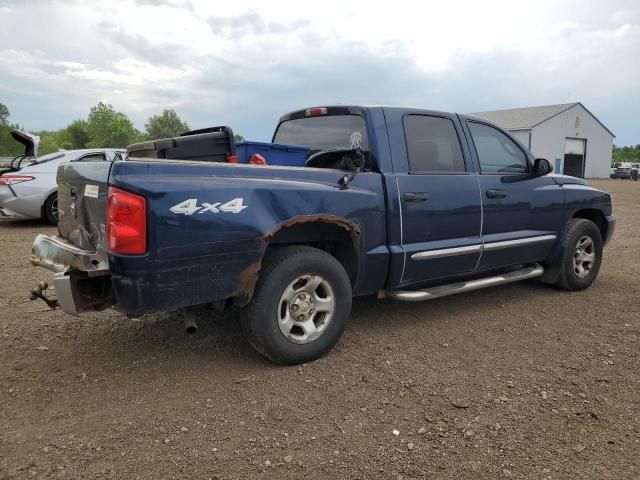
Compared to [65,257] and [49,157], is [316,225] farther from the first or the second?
[49,157]

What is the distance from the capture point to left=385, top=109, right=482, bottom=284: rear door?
3971mm

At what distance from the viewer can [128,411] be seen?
2.92 metres

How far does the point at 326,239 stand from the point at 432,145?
4.30 feet

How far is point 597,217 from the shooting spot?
582 cm

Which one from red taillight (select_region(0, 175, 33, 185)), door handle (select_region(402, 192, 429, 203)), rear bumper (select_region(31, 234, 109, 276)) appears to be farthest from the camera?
red taillight (select_region(0, 175, 33, 185))

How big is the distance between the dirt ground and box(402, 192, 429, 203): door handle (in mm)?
1113

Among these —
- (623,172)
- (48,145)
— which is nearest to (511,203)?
(623,172)

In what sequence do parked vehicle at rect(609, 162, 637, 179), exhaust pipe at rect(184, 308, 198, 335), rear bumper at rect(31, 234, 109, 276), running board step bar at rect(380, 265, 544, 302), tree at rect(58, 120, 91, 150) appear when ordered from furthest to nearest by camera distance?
tree at rect(58, 120, 91, 150)
parked vehicle at rect(609, 162, 637, 179)
running board step bar at rect(380, 265, 544, 302)
exhaust pipe at rect(184, 308, 198, 335)
rear bumper at rect(31, 234, 109, 276)

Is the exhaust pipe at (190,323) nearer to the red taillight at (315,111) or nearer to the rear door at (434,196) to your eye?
the rear door at (434,196)

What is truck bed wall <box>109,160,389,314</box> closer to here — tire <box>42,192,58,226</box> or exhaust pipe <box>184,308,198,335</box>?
exhaust pipe <box>184,308,198,335</box>

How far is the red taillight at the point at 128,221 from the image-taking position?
2760mm

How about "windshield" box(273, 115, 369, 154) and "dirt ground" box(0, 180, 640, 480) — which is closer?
"dirt ground" box(0, 180, 640, 480)

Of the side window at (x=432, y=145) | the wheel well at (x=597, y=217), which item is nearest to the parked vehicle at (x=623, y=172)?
the wheel well at (x=597, y=217)

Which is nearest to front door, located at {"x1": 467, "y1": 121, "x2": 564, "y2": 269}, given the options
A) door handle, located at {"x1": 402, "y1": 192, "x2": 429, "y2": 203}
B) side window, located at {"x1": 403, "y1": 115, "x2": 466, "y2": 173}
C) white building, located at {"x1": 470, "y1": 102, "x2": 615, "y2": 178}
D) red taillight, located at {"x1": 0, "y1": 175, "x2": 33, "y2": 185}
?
side window, located at {"x1": 403, "y1": 115, "x2": 466, "y2": 173}
